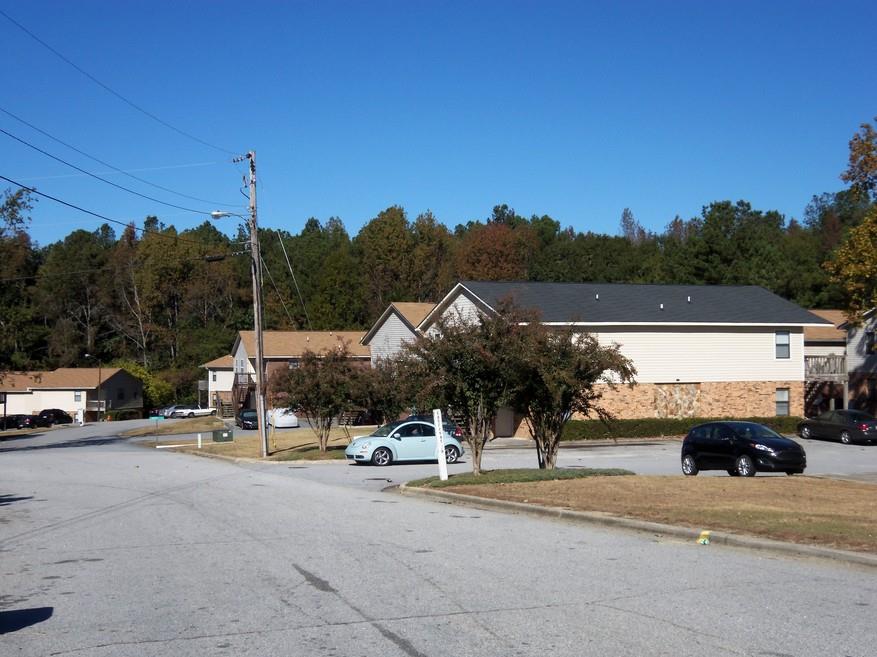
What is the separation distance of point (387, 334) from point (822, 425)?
2595cm

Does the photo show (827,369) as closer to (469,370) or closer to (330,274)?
(469,370)

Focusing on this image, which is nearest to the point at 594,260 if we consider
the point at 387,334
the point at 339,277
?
the point at 339,277

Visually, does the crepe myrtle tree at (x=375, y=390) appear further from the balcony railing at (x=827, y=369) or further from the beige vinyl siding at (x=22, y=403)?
the beige vinyl siding at (x=22, y=403)

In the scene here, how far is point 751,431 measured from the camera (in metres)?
25.8

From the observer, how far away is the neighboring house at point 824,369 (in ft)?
173

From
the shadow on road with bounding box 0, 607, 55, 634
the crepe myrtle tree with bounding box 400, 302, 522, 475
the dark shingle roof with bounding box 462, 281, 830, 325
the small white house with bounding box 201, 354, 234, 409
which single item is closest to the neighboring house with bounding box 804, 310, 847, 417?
the dark shingle roof with bounding box 462, 281, 830, 325

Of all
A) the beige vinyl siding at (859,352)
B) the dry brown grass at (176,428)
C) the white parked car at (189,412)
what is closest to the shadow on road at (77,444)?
the dry brown grass at (176,428)

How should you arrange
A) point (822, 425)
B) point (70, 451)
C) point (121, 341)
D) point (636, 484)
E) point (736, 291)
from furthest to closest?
point (121, 341) → point (736, 291) → point (70, 451) → point (822, 425) → point (636, 484)

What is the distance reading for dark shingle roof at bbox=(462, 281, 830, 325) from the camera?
4666 centimetres

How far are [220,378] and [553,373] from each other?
242ft

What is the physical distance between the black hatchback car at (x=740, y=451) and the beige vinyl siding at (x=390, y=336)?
2915cm

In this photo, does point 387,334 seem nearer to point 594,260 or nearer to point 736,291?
point 736,291

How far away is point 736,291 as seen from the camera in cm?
5291

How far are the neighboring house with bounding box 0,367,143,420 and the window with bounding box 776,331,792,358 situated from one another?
2443 inches
